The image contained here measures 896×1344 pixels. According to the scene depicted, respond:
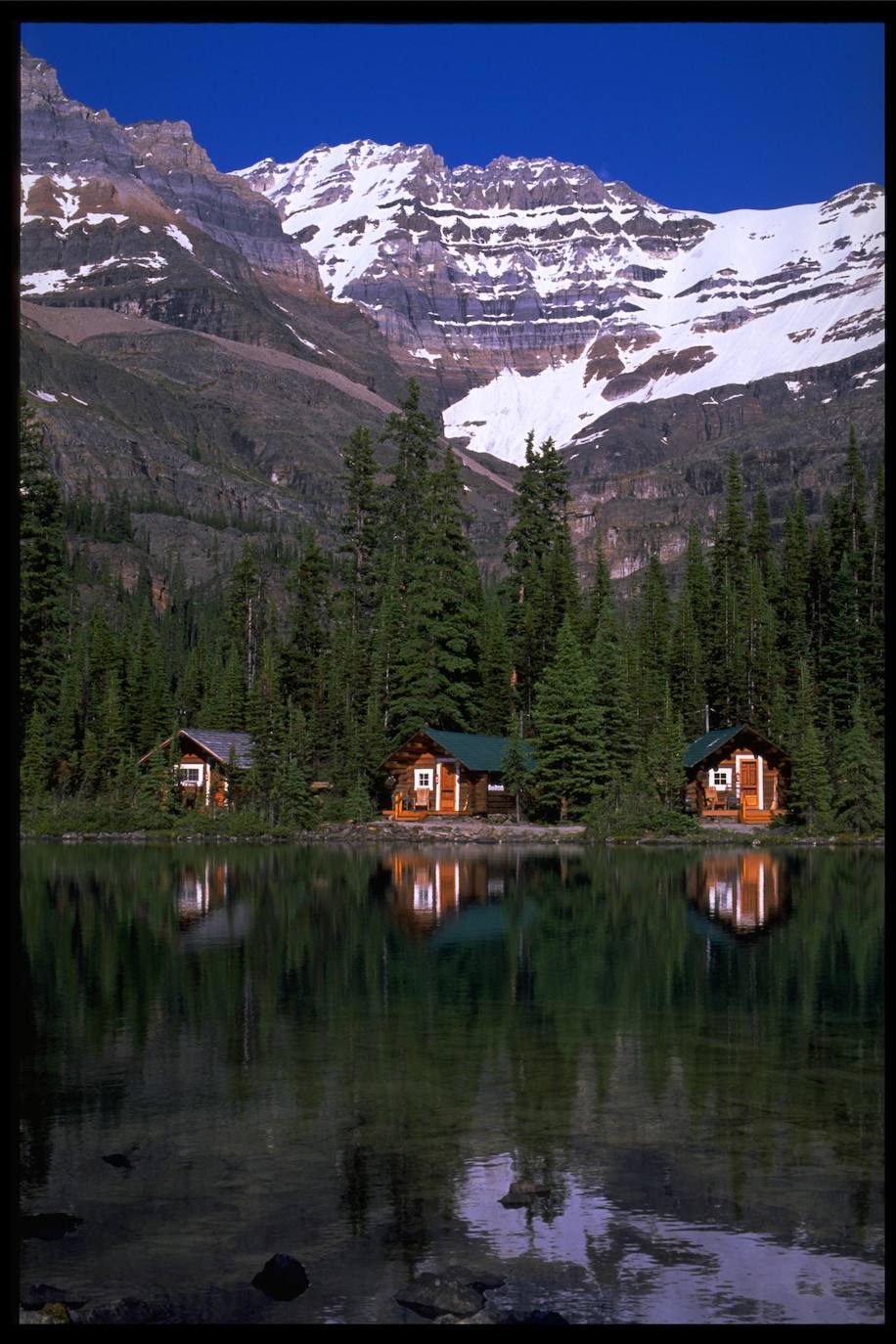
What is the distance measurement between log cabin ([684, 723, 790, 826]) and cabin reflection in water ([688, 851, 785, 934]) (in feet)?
63.5

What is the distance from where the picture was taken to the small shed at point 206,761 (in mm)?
87812

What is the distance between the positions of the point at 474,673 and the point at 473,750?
36.3 feet

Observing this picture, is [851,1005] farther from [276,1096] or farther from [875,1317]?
[875,1317]

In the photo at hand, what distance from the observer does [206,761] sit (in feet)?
→ 296

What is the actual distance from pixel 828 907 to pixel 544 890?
9.64m

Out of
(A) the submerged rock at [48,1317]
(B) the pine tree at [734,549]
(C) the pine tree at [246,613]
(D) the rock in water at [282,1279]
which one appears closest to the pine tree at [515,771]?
(C) the pine tree at [246,613]

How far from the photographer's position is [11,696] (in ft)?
19.4

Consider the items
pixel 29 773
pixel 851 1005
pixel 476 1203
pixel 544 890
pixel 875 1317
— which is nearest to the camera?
pixel 875 1317

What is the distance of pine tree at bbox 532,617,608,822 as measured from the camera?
76.2m

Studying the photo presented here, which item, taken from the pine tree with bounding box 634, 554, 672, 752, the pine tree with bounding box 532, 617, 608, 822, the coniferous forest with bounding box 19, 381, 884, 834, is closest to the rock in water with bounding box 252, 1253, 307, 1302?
the coniferous forest with bounding box 19, 381, 884, 834

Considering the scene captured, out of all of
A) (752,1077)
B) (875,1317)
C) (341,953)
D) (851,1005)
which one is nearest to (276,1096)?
(752,1077)

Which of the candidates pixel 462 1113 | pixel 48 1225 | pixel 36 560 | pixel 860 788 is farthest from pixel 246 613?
pixel 48 1225

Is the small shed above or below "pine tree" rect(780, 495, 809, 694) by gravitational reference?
below

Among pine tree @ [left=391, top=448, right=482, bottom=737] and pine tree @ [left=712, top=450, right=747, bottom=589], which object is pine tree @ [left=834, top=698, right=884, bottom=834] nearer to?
pine tree @ [left=391, top=448, right=482, bottom=737]
